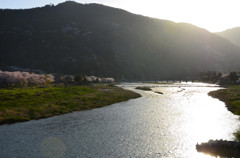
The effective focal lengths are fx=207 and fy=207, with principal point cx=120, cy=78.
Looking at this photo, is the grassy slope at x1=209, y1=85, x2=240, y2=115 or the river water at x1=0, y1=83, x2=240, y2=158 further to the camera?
the grassy slope at x1=209, y1=85, x2=240, y2=115

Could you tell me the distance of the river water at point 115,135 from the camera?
32.0 m

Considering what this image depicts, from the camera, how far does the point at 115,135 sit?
40594mm

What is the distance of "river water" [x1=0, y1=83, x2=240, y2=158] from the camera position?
31984 millimetres

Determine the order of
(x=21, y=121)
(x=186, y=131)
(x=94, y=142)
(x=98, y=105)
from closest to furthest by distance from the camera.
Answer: (x=94, y=142), (x=186, y=131), (x=21, y=121), (x=98, y=105)

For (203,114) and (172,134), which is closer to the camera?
(172,134)

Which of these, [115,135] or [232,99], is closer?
[115,135]

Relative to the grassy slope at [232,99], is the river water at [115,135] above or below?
below

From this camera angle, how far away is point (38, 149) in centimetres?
3288

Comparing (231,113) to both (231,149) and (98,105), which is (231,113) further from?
(98,105)

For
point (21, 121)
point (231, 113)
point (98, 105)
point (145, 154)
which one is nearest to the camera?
point (145, 154)

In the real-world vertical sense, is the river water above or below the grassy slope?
below

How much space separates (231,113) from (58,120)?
165ft

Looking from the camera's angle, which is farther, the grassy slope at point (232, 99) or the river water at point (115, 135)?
the grassy slope at point (232, 99)

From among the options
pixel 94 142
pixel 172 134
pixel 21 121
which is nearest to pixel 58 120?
pixel 21 121
